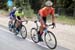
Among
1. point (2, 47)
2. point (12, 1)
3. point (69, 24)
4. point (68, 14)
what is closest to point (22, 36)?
point (2, 47)

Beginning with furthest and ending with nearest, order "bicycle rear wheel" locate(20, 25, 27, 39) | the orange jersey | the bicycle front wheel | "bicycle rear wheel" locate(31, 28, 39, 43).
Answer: "bicycle rear wheel" locate(20, 25, 27, 39), "bicycle rear wheel" locate(31, 28, 39, 43), the orange jersey, the bicycle front wheel

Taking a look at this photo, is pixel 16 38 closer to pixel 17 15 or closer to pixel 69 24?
pixel 17 15

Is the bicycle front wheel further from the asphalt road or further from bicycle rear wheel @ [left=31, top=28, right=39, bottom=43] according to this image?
bicycle rear wheel @ [left=31, top=28, right=39, bottom=43]

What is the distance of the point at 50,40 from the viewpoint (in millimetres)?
11258

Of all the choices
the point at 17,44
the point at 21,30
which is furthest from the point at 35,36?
the point at 21,30

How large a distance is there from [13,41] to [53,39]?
8.39 ft

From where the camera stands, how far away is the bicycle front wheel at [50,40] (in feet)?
36.4

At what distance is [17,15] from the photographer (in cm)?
1426

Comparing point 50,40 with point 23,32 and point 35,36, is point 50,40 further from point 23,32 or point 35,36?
point 23,32

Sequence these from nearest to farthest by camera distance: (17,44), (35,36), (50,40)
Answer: (50,40)
(17,44)
(35,36)

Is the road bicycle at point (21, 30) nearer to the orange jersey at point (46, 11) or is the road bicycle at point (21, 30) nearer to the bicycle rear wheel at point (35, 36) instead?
the bicycle rear wheel at point (35, 36)

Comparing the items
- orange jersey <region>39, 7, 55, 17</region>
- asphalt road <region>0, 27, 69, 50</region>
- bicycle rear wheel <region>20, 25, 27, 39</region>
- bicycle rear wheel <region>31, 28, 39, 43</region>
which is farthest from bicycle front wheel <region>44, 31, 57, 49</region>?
bicycle rear wheel <region>20, 25, 27, 39</region>

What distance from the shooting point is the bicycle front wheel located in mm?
11107

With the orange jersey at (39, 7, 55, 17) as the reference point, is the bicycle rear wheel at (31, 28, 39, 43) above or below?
below
